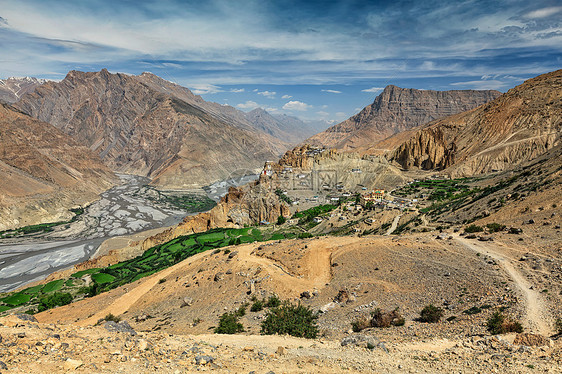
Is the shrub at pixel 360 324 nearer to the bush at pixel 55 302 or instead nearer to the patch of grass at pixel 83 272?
the bush at pixel 55 302

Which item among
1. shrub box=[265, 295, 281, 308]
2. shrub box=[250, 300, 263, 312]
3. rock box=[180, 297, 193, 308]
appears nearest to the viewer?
shrub box=[250, 300, 263, 312]

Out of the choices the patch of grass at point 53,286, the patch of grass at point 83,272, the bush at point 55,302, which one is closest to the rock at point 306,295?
the bush at point 55,302

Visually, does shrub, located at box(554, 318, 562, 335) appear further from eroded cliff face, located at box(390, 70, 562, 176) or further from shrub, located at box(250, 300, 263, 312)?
eroded cliff face, located at box(390, 70, 562, 176)

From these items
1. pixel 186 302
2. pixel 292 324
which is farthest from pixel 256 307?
pixel 186 302

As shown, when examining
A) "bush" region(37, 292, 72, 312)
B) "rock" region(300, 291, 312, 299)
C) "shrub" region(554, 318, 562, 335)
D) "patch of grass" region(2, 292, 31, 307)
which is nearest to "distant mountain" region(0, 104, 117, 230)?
"patch of grass" region(2, 292, 31, 307)

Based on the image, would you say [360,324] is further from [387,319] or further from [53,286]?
[53,286]
